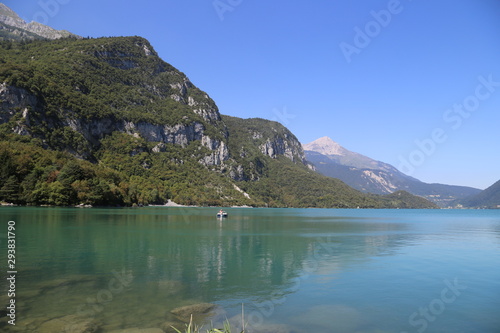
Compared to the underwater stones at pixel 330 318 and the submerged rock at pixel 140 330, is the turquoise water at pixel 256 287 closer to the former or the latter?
the underwater stones at pixel 330 318

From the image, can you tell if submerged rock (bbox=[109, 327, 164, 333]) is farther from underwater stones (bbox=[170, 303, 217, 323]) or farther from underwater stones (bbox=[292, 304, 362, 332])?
underwater stones (bbox=[292, 304, 362, 332])

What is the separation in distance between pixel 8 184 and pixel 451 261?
380 ft

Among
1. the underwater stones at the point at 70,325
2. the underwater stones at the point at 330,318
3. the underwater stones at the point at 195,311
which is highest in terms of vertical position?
the underwater stones at the point at 70,325

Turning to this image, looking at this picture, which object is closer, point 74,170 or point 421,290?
point 421,290

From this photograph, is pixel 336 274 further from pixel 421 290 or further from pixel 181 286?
pixel 181 286

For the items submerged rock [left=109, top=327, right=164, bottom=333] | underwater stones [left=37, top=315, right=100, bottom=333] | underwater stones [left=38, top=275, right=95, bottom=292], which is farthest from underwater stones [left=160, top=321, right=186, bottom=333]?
underwater stones [left=38, top=275, right=95, bottom=292]

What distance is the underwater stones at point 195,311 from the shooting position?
46.2 ft

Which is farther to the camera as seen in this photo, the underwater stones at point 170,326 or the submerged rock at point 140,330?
the underwater stones at point 170,326

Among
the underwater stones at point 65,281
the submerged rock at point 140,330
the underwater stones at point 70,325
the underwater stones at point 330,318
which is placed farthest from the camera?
the underwater stones at point 65,281

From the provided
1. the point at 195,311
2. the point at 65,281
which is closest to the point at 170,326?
the point at 195,311

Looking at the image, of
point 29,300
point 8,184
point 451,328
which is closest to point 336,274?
point 451,328

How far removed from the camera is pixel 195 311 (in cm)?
1491

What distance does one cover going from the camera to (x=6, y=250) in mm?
29188

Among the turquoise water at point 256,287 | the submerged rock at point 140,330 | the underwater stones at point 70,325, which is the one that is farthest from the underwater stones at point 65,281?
the submerged rock at point 140,330
